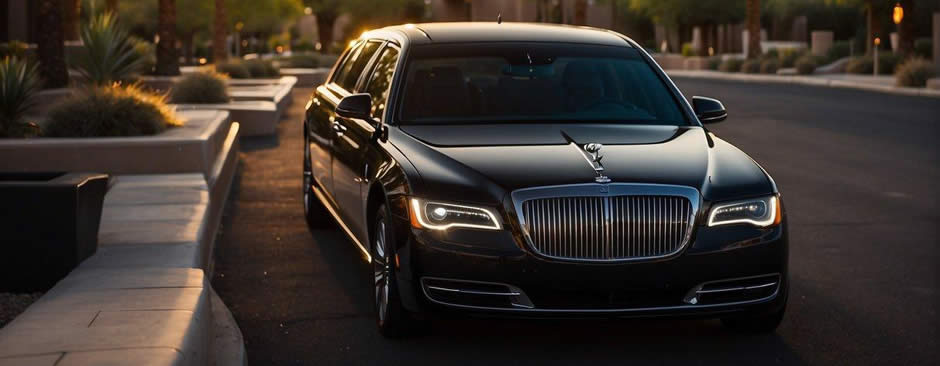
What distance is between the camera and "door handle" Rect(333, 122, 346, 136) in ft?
30.9

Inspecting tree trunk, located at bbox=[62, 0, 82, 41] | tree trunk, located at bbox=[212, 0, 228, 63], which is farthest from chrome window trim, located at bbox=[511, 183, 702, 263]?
tree trunk, located at bbox=[212, 0, 228, 63]

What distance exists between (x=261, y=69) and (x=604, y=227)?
36.1m

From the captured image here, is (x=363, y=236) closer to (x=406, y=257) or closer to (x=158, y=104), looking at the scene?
(x=406, y=257)

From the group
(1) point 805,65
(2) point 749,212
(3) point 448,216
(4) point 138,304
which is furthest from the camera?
(1) point 805,65

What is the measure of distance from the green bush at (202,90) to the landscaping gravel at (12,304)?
647 inches

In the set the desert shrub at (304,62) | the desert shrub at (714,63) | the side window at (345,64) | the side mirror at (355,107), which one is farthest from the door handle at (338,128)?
the desert shrub at (714,63)

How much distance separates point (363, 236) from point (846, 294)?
2.93 metres

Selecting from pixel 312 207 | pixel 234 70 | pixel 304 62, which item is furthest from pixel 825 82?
pixel 312 207

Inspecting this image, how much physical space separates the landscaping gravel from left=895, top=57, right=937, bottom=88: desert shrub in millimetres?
32571

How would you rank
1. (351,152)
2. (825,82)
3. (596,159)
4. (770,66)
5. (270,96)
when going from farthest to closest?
(770,66)
(825,82)
(270,96)
(351,152)
(596,159)

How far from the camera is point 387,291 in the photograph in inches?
288

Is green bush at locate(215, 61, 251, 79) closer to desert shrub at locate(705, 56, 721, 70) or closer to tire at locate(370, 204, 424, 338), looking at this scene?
desert shrub at locate(705, 56, 721, 70)

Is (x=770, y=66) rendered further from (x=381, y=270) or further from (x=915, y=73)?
(x=381, y=270)

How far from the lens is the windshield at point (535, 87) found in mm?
8453
